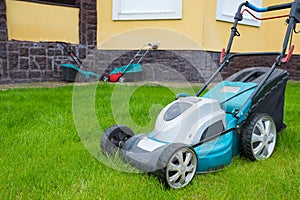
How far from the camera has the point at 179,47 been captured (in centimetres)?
547

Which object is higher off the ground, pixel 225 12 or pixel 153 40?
pixel 225 12

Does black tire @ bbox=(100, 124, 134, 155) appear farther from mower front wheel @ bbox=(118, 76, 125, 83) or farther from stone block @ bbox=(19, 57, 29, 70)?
stone block @ bbox=(19, 57, 29, 70)

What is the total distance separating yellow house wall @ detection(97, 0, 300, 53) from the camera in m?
5.29

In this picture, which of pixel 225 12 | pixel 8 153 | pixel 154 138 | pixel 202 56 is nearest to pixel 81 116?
pixel 8 153

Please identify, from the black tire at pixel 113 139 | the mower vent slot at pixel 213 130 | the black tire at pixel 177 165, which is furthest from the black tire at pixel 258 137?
the black tire at pixel 113 139

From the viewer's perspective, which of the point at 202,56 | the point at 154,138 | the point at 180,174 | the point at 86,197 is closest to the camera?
the point at 86,197

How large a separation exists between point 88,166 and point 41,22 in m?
4.26

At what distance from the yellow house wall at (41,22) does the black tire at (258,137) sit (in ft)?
14.3

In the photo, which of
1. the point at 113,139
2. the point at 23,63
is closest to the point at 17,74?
the point at 23,63

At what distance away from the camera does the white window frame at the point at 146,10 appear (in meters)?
5.41

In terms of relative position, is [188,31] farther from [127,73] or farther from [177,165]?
[177,165]

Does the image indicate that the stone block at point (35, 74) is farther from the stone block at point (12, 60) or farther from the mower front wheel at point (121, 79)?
the mower front wheel at point (121, 79)

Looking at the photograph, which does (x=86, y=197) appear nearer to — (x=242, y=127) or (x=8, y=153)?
(x=8, y=153)

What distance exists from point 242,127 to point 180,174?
0.53 m
